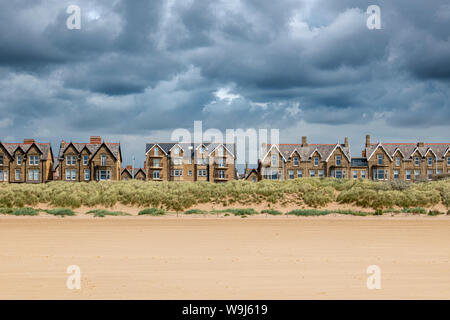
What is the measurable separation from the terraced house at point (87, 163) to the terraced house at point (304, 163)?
24.4 metres

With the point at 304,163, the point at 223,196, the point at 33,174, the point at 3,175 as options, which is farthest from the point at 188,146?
the point at 223,196

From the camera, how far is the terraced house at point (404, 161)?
7831cm

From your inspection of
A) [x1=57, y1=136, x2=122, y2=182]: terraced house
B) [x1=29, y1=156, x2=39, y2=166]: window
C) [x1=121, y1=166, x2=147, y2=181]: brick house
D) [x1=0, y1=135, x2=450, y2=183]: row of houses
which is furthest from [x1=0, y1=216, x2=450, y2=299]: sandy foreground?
[x1=121, y1=166, x2=147, y2=181]: brick house

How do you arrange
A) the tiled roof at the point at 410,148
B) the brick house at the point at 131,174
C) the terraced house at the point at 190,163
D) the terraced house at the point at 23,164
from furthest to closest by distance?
the brick house at the point at 131,174
the tiled roof at the point at 410,148
the terraced house at the point at 190,163
the terraced house at the point at 23,164

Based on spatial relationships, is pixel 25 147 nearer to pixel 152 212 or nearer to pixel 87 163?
pixel 87 163

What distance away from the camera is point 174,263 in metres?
13.1

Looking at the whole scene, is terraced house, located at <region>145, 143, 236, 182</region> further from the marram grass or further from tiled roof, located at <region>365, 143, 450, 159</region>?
the marram grass

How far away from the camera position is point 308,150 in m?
77.6

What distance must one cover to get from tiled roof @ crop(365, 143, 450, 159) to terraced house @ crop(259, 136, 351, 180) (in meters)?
5.60

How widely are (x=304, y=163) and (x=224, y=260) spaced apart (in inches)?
2534

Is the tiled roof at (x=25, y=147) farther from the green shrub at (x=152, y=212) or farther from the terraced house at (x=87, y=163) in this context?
the green shrub at (x=152, y=212)

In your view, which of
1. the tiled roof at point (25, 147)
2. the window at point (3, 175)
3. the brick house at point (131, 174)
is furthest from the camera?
the brick house at point (131, 174)

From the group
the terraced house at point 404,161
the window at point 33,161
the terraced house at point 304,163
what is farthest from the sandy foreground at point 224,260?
Result: the window at point 33,161
